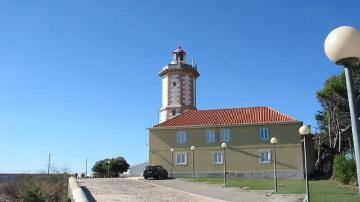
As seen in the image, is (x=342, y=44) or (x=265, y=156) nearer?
(x=342, y=44)

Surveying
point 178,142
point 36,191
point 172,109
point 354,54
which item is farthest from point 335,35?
point 172,109

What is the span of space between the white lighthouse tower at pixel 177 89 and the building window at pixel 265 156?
14.0 m

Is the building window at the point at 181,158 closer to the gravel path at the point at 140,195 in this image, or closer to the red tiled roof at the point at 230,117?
the red tiled roof at the point at 230,117

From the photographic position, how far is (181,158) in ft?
157

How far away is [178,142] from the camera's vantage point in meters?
48.4

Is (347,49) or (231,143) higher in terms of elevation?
(231,143)

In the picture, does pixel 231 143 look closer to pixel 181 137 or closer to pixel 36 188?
pixel 181 137

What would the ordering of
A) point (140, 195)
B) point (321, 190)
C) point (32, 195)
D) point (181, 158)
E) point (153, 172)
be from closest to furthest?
point (140, 195) < point (32, 195) < point (321, 190) < point (153, 172) < point (181, 158)

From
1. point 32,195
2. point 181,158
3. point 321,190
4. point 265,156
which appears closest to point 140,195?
point 32,195

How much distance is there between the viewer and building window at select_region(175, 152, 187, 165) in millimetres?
47719

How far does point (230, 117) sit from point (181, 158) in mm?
6536

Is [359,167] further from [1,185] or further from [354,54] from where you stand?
[1,185]

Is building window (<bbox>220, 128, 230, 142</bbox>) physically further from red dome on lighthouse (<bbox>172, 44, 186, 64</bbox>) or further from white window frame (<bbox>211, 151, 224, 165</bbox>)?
red dome on lighthouse (<bbox>172, 44, 186, 64</bbox>)

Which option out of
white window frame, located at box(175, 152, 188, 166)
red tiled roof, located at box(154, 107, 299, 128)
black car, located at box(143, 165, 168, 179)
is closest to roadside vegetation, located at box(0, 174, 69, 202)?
black car, located at box(143, 165, 168, 179)
